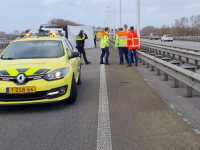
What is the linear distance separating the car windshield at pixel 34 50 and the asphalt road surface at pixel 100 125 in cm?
132

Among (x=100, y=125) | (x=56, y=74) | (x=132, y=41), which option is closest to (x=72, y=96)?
(x=56, y=74)

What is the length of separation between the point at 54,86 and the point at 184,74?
303 centimetres

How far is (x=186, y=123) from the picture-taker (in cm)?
530

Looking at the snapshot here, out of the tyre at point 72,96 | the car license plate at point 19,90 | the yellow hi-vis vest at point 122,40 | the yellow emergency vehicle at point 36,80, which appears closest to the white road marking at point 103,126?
the tyre at point 72,96

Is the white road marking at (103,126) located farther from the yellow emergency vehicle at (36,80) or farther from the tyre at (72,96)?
the yellow emergency vehicle at (36,80)

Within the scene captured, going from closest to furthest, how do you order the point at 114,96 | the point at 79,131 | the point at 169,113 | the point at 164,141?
the point at 164,141 → the point at 79,131 → the point at 169,113 → the point at 114,96

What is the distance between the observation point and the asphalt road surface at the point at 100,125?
4418 millimetres

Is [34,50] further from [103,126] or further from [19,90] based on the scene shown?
[103,126]

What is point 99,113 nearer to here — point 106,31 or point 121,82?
point 121,82

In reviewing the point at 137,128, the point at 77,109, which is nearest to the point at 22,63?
the point at 77,109

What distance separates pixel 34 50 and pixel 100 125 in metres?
3.33

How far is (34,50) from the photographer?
775cm

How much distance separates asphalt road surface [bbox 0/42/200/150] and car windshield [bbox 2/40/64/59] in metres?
1.32

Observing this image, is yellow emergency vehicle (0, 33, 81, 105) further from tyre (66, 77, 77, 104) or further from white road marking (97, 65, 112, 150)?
white road marking (97, 65, 112, 150)
